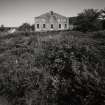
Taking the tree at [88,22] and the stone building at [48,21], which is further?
the stone building at [48,21]

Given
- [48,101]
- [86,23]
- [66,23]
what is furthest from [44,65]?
[66,23]

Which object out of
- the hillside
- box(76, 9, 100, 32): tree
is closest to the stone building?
box(76, 9, 100, 32): tree

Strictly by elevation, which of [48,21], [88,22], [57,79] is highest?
[48,21]

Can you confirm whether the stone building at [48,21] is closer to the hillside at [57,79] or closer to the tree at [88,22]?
the tree at [88,22]

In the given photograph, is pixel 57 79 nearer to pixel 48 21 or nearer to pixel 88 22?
pixel 88 22

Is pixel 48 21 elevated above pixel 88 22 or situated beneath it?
elevated above

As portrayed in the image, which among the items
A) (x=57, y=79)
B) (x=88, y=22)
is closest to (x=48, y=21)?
(x=88, y=22)

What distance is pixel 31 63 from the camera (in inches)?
195

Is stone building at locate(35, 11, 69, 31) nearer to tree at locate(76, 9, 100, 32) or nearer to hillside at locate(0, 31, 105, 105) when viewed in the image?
tree at locate(76, 9, 100, 32)

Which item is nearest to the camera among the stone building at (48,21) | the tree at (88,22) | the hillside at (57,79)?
the hillside at (57,79)

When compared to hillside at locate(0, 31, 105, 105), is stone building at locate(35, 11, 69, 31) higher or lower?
higher

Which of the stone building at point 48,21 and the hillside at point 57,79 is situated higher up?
the stone building at point 48,21

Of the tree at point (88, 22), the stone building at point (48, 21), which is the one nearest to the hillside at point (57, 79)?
the tree at point (88, 22)

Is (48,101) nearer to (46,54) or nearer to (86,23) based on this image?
(46,54)
